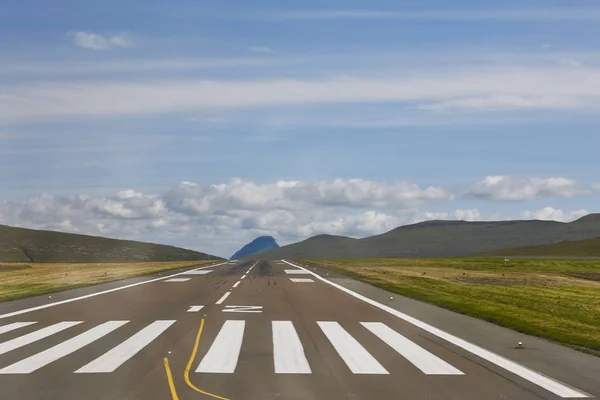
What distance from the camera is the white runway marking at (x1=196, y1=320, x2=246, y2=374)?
1217 cm

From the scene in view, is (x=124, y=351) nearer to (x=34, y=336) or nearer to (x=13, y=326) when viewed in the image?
(x=34, y=336)

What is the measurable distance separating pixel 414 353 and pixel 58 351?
24.2 ft

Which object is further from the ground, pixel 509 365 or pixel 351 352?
pixel 351 352

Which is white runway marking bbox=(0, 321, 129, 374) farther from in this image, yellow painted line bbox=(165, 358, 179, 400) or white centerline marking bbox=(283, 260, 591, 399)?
white centerline marking bbox=(283, 260, 591, 399)

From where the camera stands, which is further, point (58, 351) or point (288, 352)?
point (58, 351)

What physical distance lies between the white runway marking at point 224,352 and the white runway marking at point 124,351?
5.00ft

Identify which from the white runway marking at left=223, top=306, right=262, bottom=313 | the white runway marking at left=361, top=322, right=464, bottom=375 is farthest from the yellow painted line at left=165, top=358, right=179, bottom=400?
the white runway marking at left=223, top=306, right=262, bottom=313

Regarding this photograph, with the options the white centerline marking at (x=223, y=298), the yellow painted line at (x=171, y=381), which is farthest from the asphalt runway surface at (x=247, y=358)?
the white centerline marking at (x=223, y=298)

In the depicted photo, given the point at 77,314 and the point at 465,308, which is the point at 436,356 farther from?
the point at 77,314

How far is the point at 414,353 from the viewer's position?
556 inches

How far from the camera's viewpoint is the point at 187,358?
13125mm

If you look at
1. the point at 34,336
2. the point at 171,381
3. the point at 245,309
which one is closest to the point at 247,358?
the point at 171,381

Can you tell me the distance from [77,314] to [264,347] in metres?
9.58

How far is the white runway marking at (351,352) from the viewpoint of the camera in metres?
12.2
